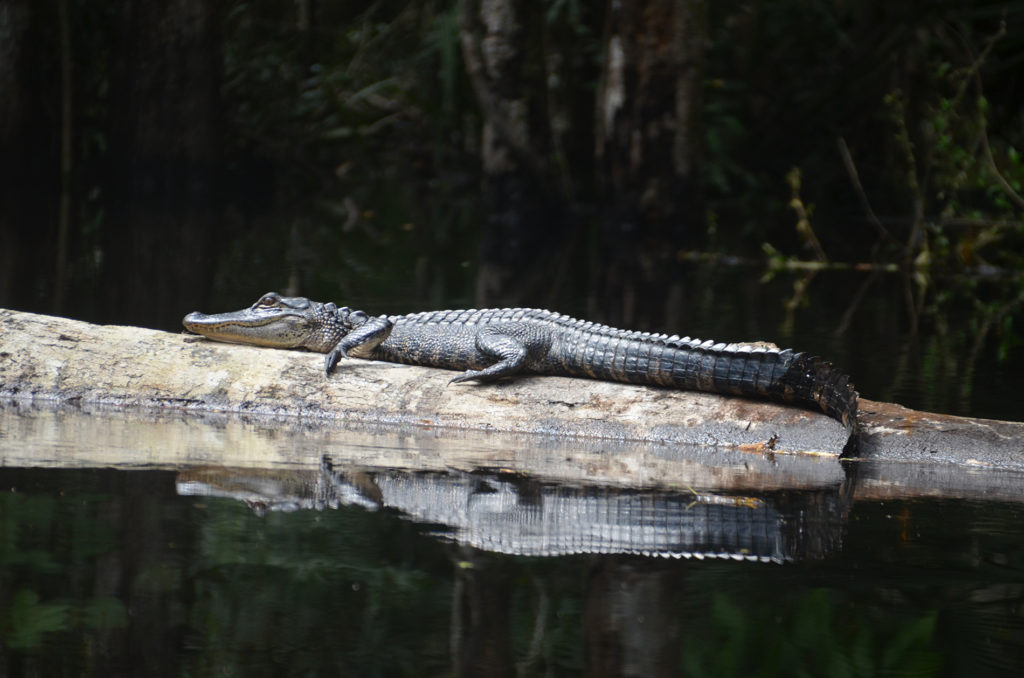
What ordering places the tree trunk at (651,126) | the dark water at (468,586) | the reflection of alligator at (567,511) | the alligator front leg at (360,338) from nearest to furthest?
1. the dark water at (468,586)
2. the reflection of alligator at (567,511)
3. the alligator front leg at (360,338)
4. the tree trunk at (651,126)

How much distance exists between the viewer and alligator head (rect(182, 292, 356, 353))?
5855mm

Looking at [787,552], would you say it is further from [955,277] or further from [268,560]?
[955,277]

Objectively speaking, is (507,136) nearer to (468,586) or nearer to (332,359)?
(332,359)

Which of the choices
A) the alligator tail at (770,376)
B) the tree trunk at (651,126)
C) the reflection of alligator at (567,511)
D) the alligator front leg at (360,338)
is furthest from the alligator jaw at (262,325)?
the tree trunk at (651,126)

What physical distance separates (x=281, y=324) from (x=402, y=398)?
2.76ft

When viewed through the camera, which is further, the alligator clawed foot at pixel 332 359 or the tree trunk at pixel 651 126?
the tree trunk at pixel 651 126

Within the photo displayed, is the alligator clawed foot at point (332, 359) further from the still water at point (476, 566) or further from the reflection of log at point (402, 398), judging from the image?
the still water at point (476, 566)

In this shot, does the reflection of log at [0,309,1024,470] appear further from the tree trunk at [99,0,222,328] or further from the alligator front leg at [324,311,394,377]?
the tree trunk at [99,0,222,328]

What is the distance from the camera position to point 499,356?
5.61 m

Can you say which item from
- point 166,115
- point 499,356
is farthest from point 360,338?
point 166,115

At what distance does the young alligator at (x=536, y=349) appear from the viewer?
5176mm

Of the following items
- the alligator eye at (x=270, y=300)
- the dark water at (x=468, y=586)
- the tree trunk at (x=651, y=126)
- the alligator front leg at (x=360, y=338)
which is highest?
the tree trunk at (x=651, y=126)

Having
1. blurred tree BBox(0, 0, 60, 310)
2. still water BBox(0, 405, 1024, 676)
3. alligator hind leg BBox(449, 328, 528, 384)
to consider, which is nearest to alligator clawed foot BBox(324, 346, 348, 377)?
alligator hind leg BBox(449, 328, 528, 384)

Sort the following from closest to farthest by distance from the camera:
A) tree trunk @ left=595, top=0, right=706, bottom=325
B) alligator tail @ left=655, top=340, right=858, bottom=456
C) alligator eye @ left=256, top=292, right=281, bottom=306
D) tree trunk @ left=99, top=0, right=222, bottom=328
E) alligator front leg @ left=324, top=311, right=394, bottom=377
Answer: alligator tail @ left=655, top=340, right=858, bottom=456 → alligator front leg @ left=324, top=311, right=394, bottom=377 → alligator eye @ left=256, top=292, right=281, bottom=306 → tree trunk @ left=595, top=0, right=706, bottom=325 → tree trunk @ left=99, top=0, right=222, bottom=328
